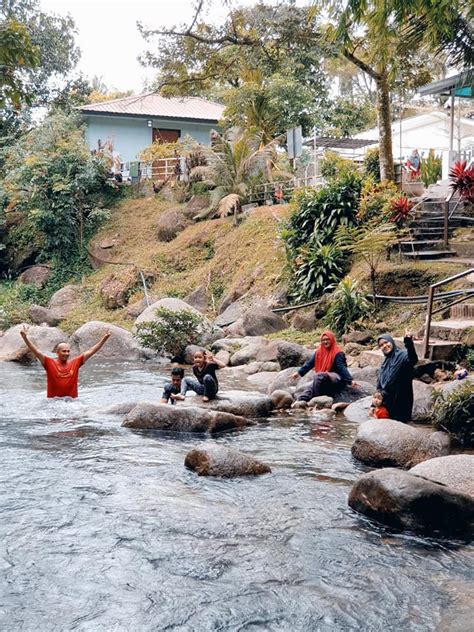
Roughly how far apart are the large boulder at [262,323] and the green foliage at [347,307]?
2175mm

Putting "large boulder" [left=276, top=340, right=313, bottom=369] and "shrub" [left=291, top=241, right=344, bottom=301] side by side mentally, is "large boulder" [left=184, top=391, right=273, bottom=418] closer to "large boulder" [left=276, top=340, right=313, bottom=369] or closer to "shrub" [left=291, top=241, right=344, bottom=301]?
"large boulder" [left=276, top=340, right=313, bottom=369]

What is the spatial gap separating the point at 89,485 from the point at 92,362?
1193 centimetres

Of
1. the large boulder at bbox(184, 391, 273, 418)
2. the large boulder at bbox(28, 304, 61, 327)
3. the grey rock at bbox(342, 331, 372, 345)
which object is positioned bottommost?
the large boulder at bbox(28, 304, 61, 327)

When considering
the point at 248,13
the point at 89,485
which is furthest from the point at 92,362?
the point at 89,485

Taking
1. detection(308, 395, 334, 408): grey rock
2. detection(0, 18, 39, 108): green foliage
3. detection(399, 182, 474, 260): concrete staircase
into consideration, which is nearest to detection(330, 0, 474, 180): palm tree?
detection(399, 182, 474, 260): concrete staircase

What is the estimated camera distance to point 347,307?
16719mm

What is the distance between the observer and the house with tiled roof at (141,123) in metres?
37.0

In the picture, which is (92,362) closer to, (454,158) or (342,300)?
(342,300)

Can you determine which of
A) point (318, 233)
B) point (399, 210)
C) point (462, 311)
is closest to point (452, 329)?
point (462, 311)

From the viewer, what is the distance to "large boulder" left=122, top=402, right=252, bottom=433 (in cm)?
1047

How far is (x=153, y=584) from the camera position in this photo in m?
5.39

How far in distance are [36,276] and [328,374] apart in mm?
20219

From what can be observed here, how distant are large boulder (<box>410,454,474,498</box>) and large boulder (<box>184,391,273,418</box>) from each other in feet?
14.5

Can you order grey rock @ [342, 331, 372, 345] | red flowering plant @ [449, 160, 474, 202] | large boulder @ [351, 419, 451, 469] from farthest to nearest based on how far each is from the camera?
red flowering plant @ [449, 160, 474, 202] < grey rock @ [342, 331, 372, 345] < large boulder @ [351, 419, 451, 469]
